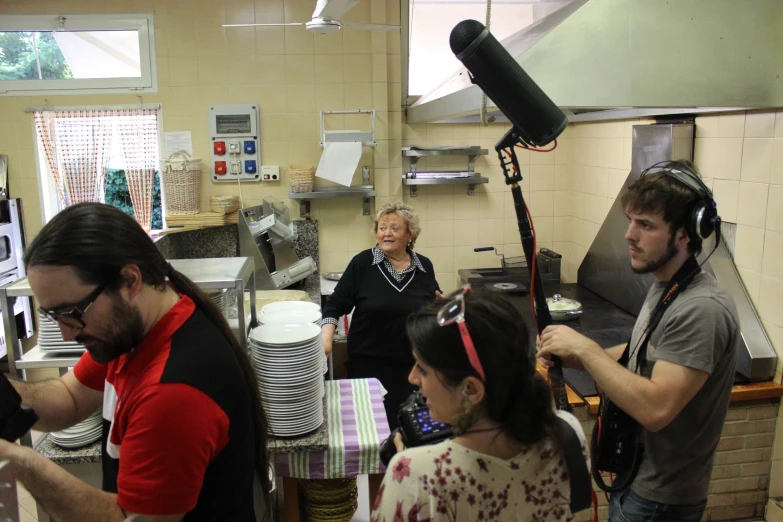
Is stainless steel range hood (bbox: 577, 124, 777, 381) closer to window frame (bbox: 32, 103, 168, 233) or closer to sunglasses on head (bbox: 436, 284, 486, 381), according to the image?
sunglasses on head (bbox: 436, 284, 486, 381)

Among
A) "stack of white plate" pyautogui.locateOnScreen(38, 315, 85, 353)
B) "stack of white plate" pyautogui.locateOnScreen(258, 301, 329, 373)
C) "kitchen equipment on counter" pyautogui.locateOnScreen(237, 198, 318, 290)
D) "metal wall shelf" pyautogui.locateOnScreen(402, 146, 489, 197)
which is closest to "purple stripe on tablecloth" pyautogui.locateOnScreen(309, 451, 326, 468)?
"stack of white plate" pyautogui.locateOnScreen(258, 301, 329, 373)

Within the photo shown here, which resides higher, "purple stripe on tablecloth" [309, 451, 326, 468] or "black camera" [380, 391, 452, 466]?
"black camera" [380, 391, 452, 466]

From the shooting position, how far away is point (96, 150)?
14.9ft

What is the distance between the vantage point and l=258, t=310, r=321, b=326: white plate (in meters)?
2.03

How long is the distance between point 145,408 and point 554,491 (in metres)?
0.76

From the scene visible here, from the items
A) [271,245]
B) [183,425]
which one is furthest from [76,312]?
[271,245]

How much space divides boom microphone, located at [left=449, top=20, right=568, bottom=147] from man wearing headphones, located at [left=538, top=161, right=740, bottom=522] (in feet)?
1.16

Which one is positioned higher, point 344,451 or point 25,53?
point 25,53

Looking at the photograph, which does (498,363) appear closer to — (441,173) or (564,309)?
(564,309)

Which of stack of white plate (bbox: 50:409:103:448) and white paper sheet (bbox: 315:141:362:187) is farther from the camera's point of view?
white paper sheet (bbox: 315:141:362:187)

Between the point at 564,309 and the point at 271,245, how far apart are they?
2.04m

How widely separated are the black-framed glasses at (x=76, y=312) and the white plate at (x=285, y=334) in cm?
65

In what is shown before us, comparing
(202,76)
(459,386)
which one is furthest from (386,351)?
(202,76)

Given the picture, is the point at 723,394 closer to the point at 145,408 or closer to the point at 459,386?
the point at 459,386
